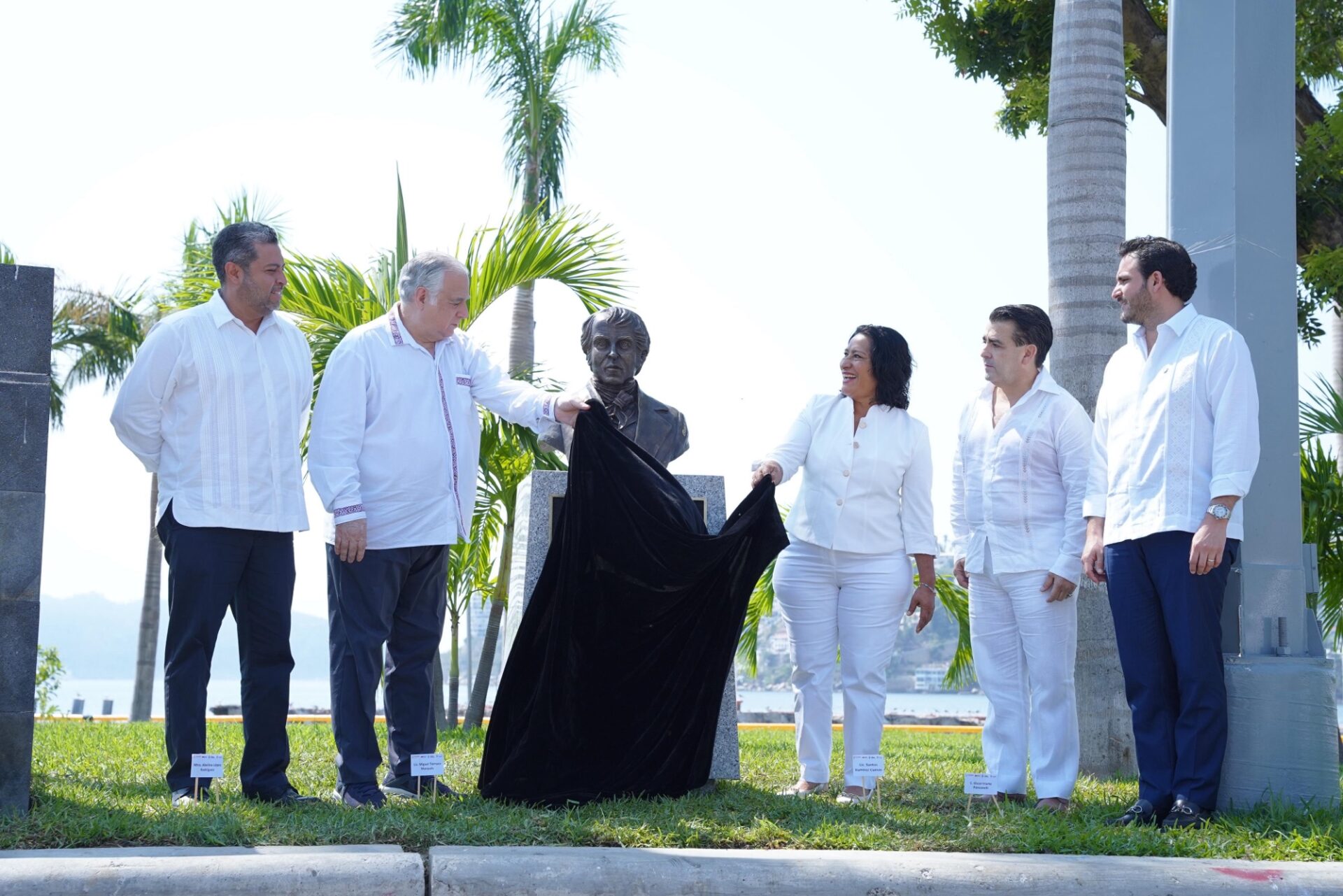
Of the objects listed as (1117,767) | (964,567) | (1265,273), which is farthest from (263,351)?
(1117,767)

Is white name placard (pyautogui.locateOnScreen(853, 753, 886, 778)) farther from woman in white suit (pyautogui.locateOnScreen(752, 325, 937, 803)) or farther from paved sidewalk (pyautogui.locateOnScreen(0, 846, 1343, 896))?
paved sidewalk (pyautogui.locateOnScreen(0, 846, 1343, 896))

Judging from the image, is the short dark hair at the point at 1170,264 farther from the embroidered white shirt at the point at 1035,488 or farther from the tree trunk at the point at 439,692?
the tree trunk at the point at 439,692

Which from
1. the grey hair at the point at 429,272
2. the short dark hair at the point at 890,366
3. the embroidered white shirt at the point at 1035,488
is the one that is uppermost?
the grey hair at the point at 429,272

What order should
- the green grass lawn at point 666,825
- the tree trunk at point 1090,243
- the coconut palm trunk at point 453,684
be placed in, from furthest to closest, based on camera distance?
1. the coconut palm trunk at point 453,684
2. the tree trunk at point 1090,243
3. the green grass lawn at point 666,825

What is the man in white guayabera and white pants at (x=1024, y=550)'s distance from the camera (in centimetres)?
556

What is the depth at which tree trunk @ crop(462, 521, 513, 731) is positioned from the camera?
11.7m

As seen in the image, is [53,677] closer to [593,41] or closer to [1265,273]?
[593,41]

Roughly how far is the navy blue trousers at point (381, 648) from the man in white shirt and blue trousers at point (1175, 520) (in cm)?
280

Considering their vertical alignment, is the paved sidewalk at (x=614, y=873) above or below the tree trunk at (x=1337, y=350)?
below

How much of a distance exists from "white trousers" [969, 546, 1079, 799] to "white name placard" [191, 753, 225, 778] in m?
3.10

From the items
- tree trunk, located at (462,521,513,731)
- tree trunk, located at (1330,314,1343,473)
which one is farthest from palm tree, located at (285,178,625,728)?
tree trunk, located at (1330,314,1343,473)

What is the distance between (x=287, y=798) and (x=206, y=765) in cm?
36

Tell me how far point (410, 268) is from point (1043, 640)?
10.2 feet

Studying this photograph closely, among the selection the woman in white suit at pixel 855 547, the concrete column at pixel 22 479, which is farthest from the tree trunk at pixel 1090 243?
the concrete column at pixel 22 479
